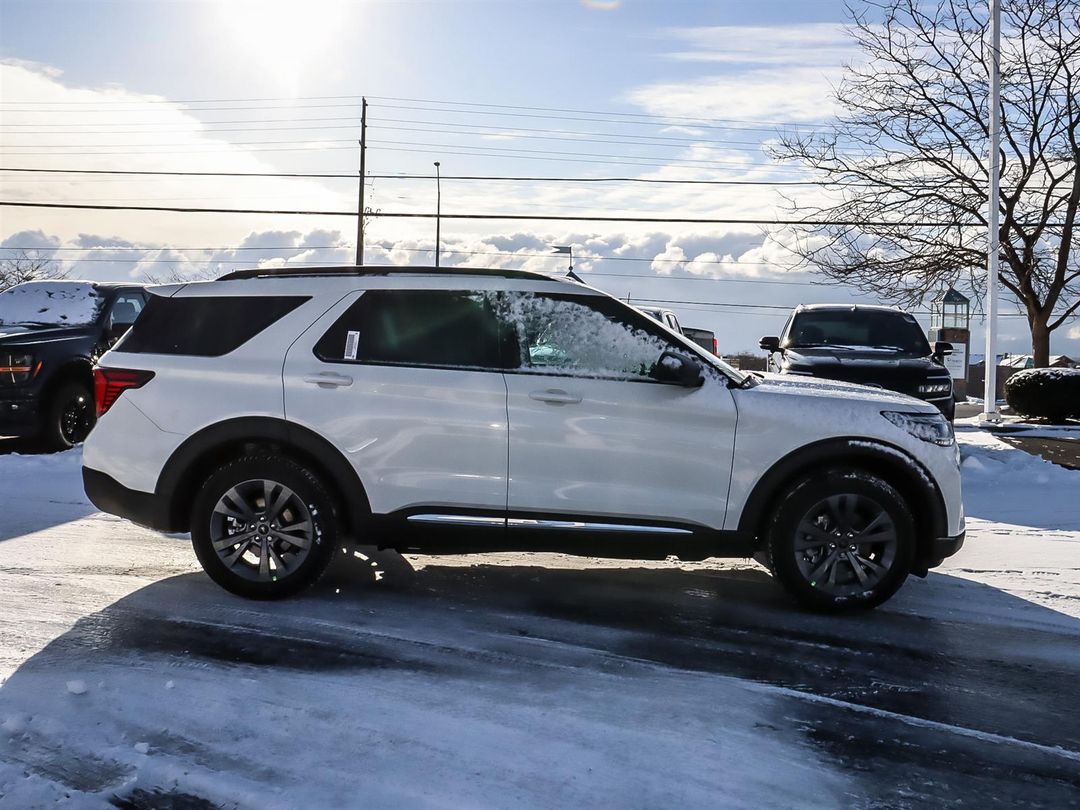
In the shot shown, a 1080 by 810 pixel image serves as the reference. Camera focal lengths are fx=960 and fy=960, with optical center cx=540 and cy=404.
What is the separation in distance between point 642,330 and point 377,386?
1.45 metres

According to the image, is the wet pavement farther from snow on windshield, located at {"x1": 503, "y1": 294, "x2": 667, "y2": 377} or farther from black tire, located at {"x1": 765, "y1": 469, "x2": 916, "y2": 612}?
snow on windshield, located at {"x1": 503, "y1": 294, "x2": 667, "y2": 377}

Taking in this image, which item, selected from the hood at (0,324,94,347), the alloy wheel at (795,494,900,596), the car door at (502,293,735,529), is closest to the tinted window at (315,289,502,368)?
the car door at (502,293,735,529)

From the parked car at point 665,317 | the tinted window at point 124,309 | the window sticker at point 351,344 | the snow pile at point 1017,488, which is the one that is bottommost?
the snow pile at point 1017,488

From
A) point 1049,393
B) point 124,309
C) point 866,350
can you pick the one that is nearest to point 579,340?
point 866,350

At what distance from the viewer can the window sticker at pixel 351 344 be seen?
5219mm

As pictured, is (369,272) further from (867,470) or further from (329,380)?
(867,470)

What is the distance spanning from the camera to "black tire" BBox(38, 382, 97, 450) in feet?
35.6

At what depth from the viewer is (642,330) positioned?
17.0 ft

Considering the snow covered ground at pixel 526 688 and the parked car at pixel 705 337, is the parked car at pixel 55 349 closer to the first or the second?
the snow covered ground at pixel 526 688

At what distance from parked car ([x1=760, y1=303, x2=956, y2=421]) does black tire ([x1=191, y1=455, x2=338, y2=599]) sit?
253 inches

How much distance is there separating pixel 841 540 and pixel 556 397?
170 centimetres

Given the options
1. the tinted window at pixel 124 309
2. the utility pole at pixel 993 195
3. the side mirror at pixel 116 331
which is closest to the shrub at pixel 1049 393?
the utility pole at pixel 993 195

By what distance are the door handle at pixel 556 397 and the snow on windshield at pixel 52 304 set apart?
8.48m

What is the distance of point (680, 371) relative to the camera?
498 cm
